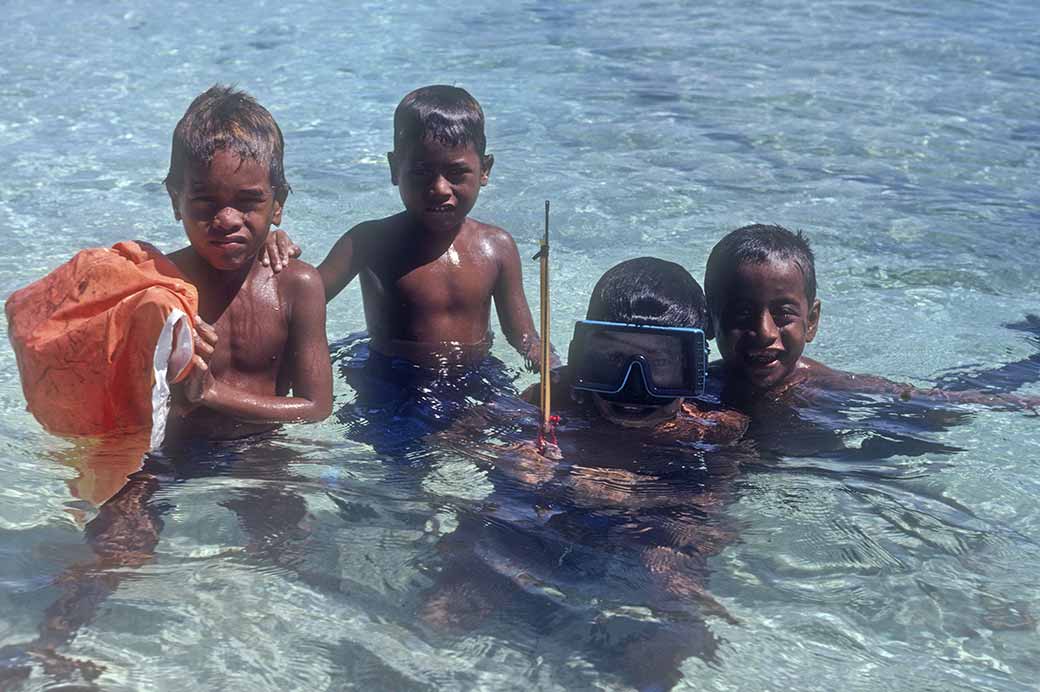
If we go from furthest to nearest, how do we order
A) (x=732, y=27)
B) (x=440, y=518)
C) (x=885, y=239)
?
(x=732, y=27)
(x=885, y=239)
(x=440, y=518)

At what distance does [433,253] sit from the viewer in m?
5.07

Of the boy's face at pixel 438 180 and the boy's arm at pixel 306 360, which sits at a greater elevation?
the boy's face at pixel 438 180

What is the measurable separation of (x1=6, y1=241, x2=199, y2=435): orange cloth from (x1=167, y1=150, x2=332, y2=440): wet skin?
0.32 meters

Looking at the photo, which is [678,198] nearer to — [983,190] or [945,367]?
[983,190]

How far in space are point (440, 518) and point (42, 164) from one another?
6.12 metres

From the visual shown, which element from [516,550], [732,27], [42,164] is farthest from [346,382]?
[732,27]

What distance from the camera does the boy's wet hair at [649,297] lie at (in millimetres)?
3854

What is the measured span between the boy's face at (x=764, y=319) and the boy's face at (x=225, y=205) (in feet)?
5.79

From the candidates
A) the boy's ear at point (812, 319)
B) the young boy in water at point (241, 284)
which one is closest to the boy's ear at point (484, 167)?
the young boy in water at point (241, 284)

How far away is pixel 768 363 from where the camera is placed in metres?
4.34

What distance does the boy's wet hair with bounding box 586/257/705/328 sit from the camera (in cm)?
385

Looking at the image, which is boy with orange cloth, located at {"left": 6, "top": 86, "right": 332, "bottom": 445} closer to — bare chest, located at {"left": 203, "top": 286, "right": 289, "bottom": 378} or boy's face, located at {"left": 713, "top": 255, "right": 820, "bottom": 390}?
bare chest, located at {"left": 203, "top": 286, "right": 289, "bottom": 378}

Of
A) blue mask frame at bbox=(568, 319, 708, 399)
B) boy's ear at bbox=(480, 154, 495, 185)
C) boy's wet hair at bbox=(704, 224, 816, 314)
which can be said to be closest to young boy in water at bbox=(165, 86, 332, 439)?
blue mask frame at bbox=(568, 319, 708, 399)

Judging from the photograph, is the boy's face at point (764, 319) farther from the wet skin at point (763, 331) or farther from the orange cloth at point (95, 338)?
the orange cloth at point (95, 338)
